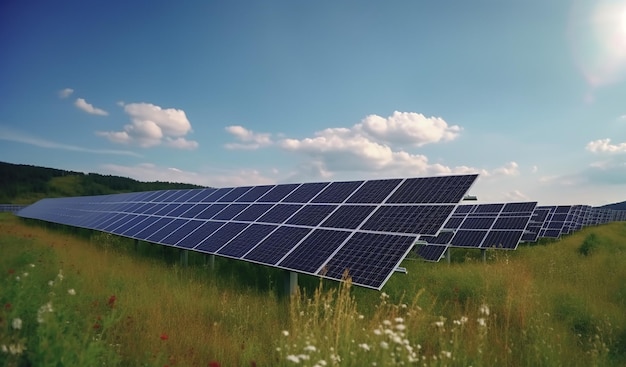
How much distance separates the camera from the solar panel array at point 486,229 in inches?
707

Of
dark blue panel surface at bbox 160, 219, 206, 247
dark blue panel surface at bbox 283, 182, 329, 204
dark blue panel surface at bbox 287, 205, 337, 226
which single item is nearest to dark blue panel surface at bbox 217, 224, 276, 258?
dark blue panel surface at bbox 287, 205, 337, 226

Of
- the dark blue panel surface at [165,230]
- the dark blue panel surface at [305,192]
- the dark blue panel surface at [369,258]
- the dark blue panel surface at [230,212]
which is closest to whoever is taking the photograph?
the dark blue panel surface at [369,258]

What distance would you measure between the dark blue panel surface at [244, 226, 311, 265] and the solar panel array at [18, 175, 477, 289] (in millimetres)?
31

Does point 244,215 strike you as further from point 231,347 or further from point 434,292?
point 231,347

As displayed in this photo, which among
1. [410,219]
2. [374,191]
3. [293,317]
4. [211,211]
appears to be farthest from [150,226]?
[293,317]

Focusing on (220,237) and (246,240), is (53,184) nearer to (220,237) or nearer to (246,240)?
(220,237)

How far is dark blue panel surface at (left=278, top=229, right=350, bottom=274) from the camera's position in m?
8.32

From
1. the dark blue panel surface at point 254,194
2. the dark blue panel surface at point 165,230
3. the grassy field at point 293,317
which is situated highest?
the dark blue panel surface at point 254,194

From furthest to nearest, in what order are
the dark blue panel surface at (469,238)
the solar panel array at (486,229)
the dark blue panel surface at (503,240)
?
the dark blue panel surface at (469,238), the dark blue panel surface at (503,240), the solar panel array at (486,229)

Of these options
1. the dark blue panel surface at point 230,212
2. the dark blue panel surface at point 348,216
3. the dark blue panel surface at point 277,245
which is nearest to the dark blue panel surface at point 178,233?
the dark blue panel surface at point 230,212

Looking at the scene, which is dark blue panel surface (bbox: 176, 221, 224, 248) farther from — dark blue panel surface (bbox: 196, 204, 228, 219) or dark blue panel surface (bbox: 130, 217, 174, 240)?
dark blue panel surface (bbox: 130, 217, 174, 240)

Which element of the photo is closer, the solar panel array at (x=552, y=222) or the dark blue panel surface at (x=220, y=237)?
the dark blue panel surface at (x=220, y=237)

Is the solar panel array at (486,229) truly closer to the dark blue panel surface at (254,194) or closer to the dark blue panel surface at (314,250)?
the dark blue panel surface at (254,194)

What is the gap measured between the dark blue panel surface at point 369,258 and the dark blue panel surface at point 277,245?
62.1 inches
